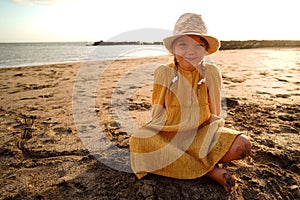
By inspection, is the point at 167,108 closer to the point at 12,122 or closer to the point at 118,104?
the point at 118,104

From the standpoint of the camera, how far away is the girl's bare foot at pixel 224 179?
1.46 meters

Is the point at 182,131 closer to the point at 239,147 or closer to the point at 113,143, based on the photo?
the point at 239,147

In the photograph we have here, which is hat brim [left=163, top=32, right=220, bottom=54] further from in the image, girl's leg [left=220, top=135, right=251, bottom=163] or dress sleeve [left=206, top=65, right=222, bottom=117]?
girl's leg [left=220, top=135, right=251, bottom=163]

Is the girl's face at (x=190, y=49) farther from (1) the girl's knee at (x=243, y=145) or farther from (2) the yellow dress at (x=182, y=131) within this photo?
(1) the girl's knee at (x=243, y=145)

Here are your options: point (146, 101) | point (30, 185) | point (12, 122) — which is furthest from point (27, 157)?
point (146, 101)

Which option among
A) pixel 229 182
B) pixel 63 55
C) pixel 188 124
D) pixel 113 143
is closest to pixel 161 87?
pixel 188 124

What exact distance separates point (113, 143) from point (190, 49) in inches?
41.7

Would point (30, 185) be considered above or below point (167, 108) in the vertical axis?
below

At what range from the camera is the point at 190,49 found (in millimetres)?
1735

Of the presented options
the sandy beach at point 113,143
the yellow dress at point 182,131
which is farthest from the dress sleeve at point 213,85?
the sandy beach at point 113,143

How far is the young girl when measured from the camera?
1.58 metres

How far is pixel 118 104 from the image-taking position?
131 inches

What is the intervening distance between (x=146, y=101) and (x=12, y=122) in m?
1.64

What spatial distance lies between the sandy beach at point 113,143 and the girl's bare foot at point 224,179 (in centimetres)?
4
